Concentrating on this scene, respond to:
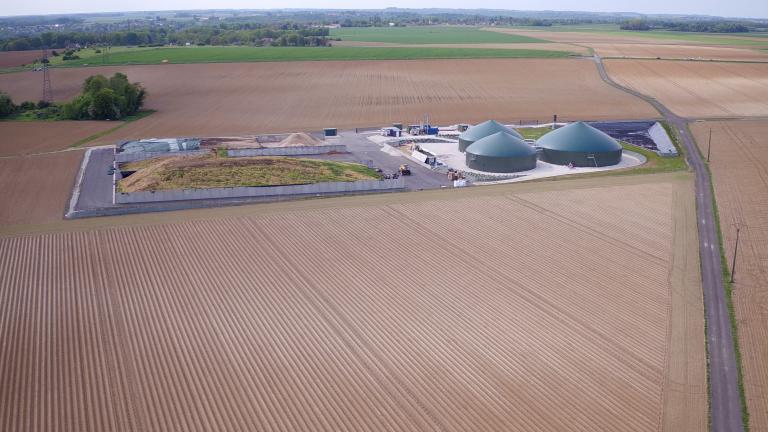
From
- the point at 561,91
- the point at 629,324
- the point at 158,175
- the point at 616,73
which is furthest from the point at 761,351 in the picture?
the point at 616,73

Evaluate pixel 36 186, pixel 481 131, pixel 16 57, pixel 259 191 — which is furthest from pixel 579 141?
pixel 16 57

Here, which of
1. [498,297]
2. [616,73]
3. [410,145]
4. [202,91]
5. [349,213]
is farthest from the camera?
[616,73]

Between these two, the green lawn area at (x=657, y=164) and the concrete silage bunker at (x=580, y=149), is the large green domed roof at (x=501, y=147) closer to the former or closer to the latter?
the concrete silage bunker at (x=580, y=149)

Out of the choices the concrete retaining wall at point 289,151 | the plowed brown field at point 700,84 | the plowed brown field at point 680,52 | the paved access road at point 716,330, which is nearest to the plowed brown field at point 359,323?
the paved access road at point 716,330

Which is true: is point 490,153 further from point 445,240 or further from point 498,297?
point 498,297

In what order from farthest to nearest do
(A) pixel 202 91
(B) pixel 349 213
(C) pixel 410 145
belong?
(A) pixel 202 91, (C) pixel 410 145, (B) pixel 349 213
